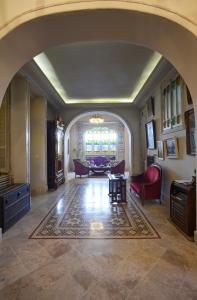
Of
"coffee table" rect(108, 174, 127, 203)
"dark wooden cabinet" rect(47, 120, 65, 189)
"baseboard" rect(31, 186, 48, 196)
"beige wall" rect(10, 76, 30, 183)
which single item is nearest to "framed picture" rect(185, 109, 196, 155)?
"coffee table" rect(108, 174, 127, 203)

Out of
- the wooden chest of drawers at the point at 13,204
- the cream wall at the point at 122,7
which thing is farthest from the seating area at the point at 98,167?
the cream wall at the point at 122,7

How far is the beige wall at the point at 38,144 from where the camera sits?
7527 millimetres

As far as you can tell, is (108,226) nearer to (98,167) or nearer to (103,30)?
(103,30)

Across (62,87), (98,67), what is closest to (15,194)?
(98,67)

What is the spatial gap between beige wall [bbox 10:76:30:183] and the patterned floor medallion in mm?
1202

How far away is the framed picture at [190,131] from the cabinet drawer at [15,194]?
3.49 m

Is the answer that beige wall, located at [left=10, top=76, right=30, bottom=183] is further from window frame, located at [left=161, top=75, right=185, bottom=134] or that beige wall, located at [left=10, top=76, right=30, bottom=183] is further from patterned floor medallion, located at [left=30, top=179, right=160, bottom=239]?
window frame, located at [left=161, top=75, right=185, bottom=134]

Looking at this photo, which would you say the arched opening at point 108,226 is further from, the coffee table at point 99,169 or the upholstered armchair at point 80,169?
the coffee table at point 99,169

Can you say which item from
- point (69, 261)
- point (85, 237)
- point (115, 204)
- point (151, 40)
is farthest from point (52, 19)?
point (115, 204)

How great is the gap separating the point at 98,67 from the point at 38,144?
10.9ft

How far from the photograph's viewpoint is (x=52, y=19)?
2365mm

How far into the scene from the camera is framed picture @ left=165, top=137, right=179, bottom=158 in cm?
504

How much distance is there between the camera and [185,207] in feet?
11.9

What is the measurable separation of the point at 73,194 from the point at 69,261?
4.45 m
